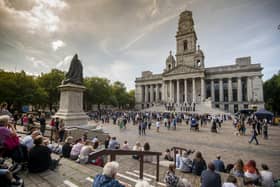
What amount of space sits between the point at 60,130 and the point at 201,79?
50980mm

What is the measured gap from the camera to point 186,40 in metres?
60.2

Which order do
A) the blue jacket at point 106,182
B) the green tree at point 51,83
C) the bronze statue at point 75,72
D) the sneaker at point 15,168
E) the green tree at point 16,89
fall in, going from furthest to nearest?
the green tree at point 51,83 → the green tree at point 16,89 → the bronze statue at point 75,72 → the sneaker at point 15,168 → the blue jacket at point 106,182

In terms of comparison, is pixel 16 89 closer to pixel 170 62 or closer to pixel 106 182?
pixel 106 182

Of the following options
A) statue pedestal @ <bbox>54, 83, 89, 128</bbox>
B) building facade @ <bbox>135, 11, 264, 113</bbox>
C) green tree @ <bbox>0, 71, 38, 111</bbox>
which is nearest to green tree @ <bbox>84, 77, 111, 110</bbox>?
green tree @ <bbox>0, 71, 38, 111</bbox>

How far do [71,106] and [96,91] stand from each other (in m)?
40.7

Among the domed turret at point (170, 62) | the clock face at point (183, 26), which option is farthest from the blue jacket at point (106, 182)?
the clock face at point (183, 26)

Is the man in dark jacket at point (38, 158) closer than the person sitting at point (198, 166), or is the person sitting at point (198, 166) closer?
the man in dark jacket at point (38, 158)

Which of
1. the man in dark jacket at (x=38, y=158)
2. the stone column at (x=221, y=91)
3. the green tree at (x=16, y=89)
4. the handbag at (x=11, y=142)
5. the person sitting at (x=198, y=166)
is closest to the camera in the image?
the handbag at (x=11, y=142)

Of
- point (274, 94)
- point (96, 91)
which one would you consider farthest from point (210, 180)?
point (274, 94)

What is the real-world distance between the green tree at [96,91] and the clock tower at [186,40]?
113 ft

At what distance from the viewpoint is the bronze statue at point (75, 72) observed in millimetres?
10695

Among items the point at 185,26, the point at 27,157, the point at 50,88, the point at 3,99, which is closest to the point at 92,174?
the point at 27,157

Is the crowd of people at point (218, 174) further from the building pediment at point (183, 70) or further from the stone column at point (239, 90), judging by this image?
the stone column at point (239, 90)

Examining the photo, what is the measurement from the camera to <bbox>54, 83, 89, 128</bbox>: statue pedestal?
9758 mm
